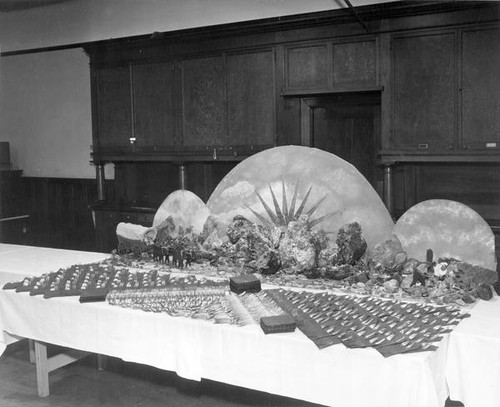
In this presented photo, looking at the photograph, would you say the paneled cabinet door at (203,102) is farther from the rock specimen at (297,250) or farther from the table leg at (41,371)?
the table leg at (41,371)

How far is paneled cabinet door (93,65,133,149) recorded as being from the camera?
866 centimetres

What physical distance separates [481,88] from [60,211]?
6769mm

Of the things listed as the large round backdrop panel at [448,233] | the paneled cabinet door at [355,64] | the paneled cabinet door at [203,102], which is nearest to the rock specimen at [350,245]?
the large round backdrop panel at [448,233]

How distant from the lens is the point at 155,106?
8422 millimetres

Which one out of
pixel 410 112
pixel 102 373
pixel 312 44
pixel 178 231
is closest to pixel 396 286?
pixel 178 231

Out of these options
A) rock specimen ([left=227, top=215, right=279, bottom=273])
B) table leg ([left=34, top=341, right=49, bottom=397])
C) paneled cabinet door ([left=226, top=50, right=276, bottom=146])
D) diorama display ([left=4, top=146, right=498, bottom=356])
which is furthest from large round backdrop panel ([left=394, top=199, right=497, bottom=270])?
paneled cabinet door ([left=226, top=50, right=276, bottom=146])

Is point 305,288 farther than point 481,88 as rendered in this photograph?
No

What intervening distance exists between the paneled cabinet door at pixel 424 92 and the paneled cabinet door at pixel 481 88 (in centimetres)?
13

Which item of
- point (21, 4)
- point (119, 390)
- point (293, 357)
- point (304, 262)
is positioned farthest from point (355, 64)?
point (21, 4)

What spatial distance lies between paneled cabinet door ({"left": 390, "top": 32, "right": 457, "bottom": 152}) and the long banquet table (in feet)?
11.7

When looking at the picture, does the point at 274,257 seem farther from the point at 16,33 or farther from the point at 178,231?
the point at 16,33

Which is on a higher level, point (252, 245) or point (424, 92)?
point (424, 92)

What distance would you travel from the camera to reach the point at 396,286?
3.58 metres

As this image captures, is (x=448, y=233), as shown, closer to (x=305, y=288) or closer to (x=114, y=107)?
(x=305, y=288)
